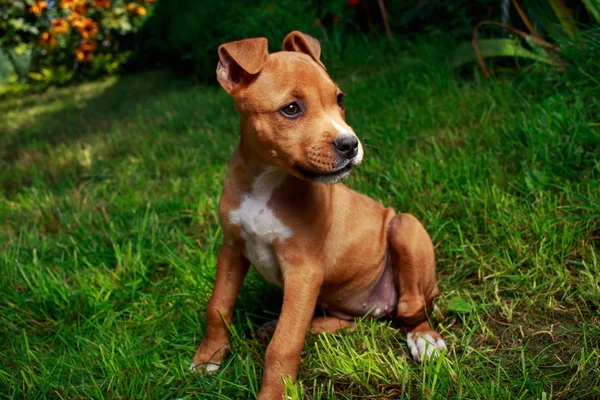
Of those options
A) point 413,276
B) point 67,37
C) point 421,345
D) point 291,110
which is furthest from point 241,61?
point 67,37

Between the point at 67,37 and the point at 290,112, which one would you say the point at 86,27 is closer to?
the point at 67,37

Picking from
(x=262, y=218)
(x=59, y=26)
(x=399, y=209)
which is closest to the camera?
(x=262, y=218)

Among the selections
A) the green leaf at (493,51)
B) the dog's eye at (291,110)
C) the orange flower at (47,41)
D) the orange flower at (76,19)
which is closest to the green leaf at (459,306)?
the dog's eye at (291,110)

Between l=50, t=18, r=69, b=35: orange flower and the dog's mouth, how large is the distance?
33.4ft

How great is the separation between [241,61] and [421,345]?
4.95ft

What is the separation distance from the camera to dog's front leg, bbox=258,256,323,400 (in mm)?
2404

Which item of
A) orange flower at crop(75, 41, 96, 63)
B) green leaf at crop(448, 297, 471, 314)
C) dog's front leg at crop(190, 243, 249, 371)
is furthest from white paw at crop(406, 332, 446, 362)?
orange flower at crop(75, 41, 96, 63)

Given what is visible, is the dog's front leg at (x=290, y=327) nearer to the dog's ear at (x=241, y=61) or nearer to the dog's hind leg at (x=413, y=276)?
the dog's hind leg at (x=413, y=276)

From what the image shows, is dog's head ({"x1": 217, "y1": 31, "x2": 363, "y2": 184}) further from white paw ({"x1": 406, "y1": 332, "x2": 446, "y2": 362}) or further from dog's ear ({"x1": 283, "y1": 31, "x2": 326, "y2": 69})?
white paw ({"x1": 406, "y1": 332, "x2": 446, "y2": 362})

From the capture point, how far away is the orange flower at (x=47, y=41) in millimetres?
11078

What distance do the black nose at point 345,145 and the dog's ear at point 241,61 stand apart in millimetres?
472

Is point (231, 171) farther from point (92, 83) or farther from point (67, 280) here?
point (92, 83)

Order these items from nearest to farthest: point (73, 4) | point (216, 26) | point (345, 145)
Answer: point (345, 145)
point (216, 26)
point (73, 4)

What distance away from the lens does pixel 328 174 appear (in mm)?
2266
